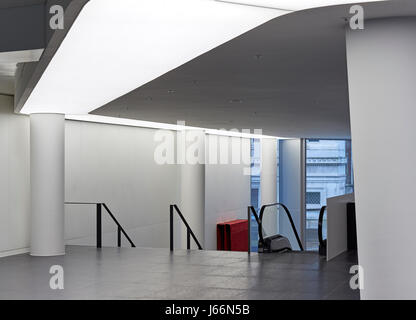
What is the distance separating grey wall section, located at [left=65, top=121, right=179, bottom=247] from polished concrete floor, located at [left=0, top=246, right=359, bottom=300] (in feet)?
10.8

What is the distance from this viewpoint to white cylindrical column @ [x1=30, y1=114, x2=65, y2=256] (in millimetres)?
12633

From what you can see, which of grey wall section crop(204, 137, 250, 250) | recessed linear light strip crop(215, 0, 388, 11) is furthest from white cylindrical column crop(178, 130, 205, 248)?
recessed linear light strip crop(215, 0, 388, 11)

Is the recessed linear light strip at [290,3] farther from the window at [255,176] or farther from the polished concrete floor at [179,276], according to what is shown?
the window at [255,176]

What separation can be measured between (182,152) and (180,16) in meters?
14.9

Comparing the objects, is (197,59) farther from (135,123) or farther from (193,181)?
(193,181)

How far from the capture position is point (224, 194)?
80.8ft

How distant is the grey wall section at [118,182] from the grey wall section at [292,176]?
9178 mm

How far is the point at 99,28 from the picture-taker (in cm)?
560

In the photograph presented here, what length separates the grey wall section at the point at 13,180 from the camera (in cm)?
1318

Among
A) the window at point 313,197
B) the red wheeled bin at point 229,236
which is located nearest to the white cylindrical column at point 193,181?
the red wheeled bin at point 229,236

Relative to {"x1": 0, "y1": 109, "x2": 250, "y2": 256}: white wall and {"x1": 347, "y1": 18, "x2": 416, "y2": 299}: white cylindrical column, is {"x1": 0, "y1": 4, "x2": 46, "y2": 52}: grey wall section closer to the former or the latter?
{"x1": 347, "y1": 18, "x2": 416, "y2": 299}: white cylindrical column

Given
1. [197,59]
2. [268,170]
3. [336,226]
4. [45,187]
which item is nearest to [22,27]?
[197,59]

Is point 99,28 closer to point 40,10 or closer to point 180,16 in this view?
point 180,16

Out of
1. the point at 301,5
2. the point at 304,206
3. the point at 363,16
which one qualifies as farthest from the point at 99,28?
the point at 304,206
